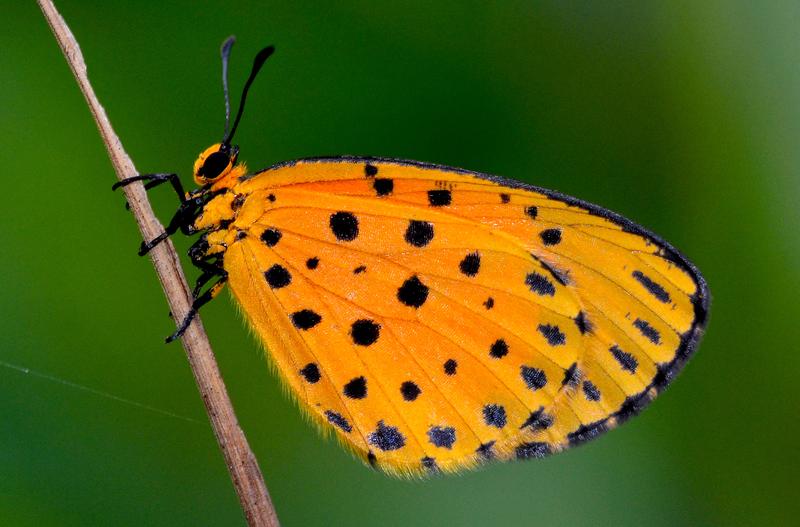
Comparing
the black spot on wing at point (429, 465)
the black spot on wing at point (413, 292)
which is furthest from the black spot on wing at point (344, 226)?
the black spot on wing at point (429, 465)

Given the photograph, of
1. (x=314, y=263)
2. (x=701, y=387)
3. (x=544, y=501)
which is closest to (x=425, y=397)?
(x=314, y=263)

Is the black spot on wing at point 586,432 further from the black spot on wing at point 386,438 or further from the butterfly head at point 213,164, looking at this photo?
the butterfly head at point 213,164

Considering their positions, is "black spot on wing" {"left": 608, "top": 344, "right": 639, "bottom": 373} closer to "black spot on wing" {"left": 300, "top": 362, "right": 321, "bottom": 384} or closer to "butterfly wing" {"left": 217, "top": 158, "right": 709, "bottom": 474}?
"butterfly wing" {"left": 217, "top": 158, "right": 709, "bottom": 474}

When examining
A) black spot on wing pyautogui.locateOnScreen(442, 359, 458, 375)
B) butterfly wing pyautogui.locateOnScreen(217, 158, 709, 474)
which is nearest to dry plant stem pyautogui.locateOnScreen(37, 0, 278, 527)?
butterfly wing pyautogui.locateOnScreen(217, 158, 709, 474)

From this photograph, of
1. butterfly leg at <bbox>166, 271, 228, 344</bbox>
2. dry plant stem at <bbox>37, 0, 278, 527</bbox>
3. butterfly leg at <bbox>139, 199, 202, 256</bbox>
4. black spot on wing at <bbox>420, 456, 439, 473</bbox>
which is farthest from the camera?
black spot on wing at <bbox>420, 456, 439, 473</bbox>

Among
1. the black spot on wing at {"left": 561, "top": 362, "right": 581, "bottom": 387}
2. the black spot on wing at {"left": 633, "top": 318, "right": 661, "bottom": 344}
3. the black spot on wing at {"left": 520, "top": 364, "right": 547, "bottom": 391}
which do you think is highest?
Answer: the black spot on wing at {"left": 633, "top": 318, "right": 661, "bottom": 344}

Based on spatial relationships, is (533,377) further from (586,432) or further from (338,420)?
(338,420)

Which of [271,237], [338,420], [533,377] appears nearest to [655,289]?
[533,377]

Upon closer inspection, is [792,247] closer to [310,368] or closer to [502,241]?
[502,241]
